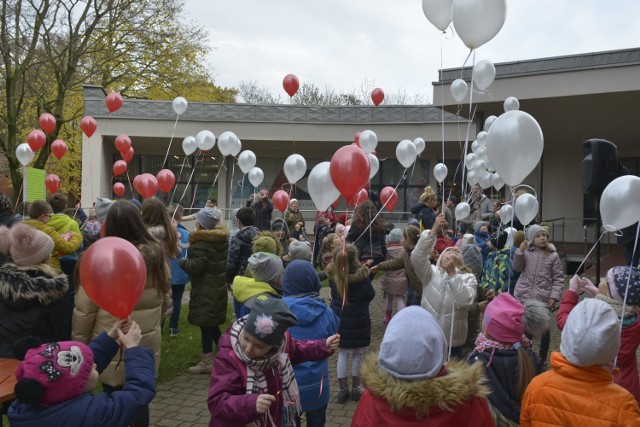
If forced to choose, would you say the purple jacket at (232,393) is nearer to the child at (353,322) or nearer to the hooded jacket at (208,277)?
the child at (353,322)

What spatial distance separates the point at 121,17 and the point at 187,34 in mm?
4056

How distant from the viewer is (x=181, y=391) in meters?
5.53

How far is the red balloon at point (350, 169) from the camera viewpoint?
15.9 ft

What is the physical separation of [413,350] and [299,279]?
1687 millimetres

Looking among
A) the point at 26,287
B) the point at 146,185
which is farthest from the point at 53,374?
the point at 146,185

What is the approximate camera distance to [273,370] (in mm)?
2797

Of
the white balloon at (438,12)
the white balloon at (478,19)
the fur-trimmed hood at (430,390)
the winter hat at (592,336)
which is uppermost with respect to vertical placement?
the white balloon at (438,12)

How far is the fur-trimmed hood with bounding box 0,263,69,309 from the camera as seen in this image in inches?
133

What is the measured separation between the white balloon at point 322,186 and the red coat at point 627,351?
112 inches

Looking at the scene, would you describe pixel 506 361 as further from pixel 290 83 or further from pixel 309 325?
pixel 290 83

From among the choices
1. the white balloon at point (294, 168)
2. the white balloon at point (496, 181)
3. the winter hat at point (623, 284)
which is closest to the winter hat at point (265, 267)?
the winter hat at point (623, 284)

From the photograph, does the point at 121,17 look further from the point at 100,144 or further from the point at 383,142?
the point at 383,142

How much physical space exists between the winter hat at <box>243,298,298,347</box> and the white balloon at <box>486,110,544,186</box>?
2.24m

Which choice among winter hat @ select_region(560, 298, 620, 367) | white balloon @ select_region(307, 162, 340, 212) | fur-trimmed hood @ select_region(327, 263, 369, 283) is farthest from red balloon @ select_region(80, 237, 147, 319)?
white balloon @ select_region(307, 162, 340, 212)
